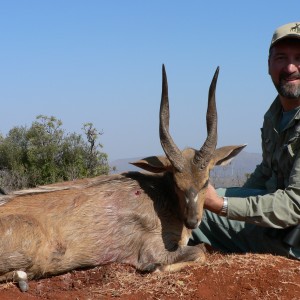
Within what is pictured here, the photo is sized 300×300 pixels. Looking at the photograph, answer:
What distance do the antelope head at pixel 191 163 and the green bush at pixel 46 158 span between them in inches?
310

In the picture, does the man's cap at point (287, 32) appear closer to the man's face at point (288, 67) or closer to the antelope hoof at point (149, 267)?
the man's face at point (288, 67)

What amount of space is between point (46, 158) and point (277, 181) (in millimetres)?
9463

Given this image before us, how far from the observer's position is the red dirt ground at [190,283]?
5.93 m

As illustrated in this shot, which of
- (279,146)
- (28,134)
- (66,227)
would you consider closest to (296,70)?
(279,146)

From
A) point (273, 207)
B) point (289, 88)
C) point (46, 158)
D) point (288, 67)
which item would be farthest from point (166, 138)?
point (46, 158)

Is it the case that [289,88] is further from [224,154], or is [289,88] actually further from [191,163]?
[191,163]

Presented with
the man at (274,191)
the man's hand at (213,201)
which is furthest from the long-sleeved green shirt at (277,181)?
the man's hand at (213,201)

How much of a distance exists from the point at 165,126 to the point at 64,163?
9233 mm

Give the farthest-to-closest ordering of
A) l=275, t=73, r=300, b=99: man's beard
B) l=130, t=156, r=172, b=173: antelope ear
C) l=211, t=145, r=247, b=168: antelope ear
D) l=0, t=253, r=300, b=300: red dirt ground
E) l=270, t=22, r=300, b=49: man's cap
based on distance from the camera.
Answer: l=211, t=145, r=247, b=168: antelope ear, l=130, t=156, r=172, b=173: antelope ear, l=275, t=73, r=300, b=99: man's beard, l=270, t=22, r=300, b=49: man's cap, l=0, t=253, r=300, b=300: red dirt ground

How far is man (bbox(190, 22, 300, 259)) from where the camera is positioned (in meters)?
6.94

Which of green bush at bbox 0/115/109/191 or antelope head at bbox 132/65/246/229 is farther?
green bush at bbox 0/115/109/191

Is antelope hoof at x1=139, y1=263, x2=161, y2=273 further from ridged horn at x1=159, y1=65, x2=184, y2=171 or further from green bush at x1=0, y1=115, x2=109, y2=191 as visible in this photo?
green bush at x1=0, y1=115, x2=109, y2=191

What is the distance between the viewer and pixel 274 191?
7.86 metres

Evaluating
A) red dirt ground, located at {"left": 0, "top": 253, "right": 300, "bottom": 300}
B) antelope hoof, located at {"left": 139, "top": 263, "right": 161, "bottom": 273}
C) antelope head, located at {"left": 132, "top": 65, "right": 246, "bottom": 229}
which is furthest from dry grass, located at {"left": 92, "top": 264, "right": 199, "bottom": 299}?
antelope head, located at {"left": 132, "top": 65, "right": 246, "bottom": 229}
